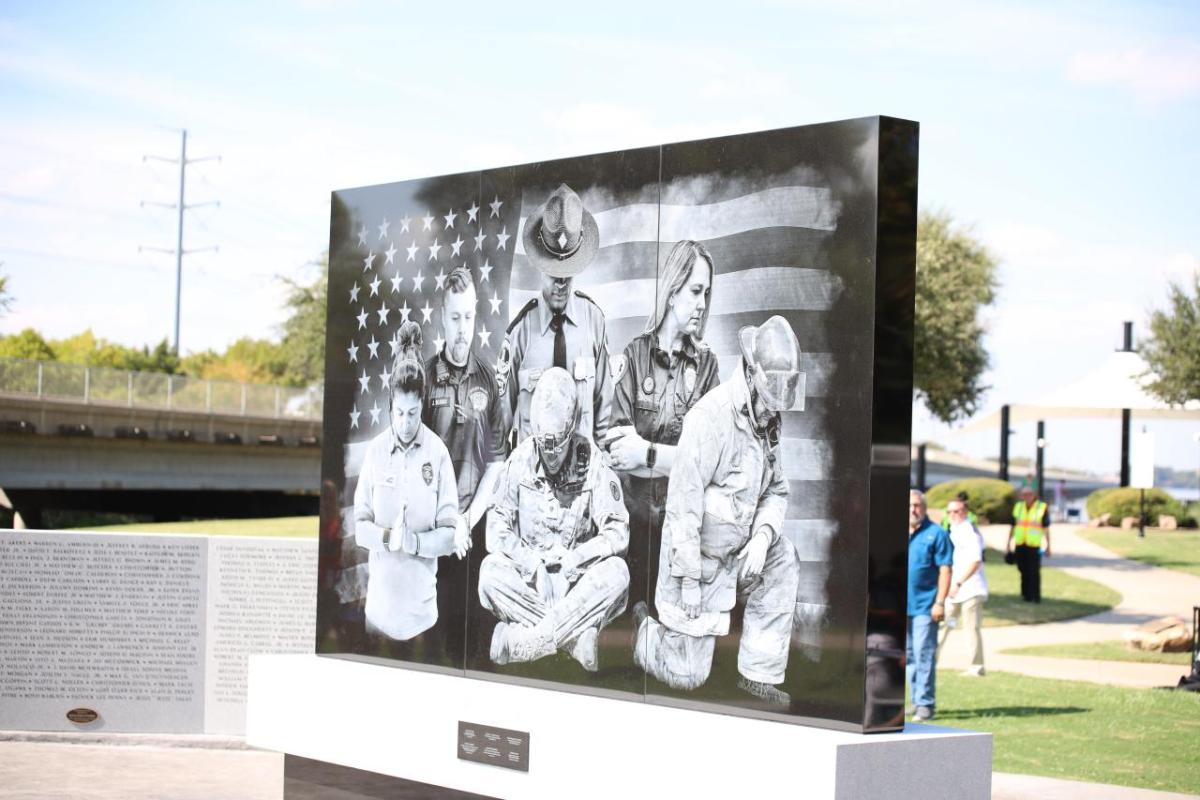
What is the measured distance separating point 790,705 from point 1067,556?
3198cm

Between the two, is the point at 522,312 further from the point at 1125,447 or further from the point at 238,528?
Result: the point at 1125,447

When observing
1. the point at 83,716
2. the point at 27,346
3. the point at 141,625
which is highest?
the point at 27,346

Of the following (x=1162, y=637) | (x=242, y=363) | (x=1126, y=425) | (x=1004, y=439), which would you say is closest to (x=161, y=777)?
(x=1162, y=637)

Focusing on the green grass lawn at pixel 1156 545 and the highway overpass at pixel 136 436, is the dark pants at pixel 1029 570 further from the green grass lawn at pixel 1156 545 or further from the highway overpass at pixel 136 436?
the highway overpass at pixel 136 436

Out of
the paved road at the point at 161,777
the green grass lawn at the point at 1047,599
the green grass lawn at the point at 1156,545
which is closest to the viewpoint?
the paved road at the point at 161,777

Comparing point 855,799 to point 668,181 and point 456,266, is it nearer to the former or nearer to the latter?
point 668,181

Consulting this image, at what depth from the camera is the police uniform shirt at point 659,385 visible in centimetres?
781

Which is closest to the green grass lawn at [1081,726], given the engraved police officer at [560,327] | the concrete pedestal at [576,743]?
the concrete pedestal at [576,743]

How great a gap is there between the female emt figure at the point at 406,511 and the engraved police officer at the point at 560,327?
2.81ft

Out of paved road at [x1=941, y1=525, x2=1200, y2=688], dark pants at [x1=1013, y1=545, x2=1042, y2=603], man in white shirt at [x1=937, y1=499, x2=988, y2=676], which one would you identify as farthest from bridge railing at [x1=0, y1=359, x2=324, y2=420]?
man in white shirt at [x1=937, y1=499, x2=988, y2=676]

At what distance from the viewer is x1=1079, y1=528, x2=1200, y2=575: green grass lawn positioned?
114 feet

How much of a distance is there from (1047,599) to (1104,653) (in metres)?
7.57

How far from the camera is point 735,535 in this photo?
755 cm

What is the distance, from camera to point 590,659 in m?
8.31
